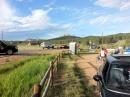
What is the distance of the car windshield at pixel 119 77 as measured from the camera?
791cm

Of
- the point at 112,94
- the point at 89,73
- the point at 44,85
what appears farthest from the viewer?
the point at 89,73

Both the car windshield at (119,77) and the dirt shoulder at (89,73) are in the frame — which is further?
the dirt shoulder at (89,73)

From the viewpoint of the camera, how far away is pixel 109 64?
8.62 meters

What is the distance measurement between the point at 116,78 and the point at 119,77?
0.09 m

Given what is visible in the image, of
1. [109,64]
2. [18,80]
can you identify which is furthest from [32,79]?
[109,64]

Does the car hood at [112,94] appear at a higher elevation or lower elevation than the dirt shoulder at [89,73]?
higher

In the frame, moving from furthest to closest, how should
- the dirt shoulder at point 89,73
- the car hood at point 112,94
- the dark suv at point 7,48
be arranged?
the dark suv at point 7,48 → the dirt shoulder at point 89,73 → the car hood at point 112,94

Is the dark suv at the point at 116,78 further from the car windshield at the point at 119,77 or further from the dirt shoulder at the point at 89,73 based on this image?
the dirt shoulder at the point at 89,73

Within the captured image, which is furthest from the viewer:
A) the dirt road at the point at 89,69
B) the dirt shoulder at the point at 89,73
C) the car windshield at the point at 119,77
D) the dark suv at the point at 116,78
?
the dirt road at the point at 89,69

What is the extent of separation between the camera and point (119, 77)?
27.0 ft

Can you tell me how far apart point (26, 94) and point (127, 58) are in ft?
15.4

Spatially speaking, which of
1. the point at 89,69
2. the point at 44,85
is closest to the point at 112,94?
the point at 44,85

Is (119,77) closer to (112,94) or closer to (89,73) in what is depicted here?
(112,94)

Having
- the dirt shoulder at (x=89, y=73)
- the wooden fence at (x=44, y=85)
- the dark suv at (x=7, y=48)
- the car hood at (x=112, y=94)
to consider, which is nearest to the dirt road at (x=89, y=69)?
the dirt shoulder at (x=89, y=73)
